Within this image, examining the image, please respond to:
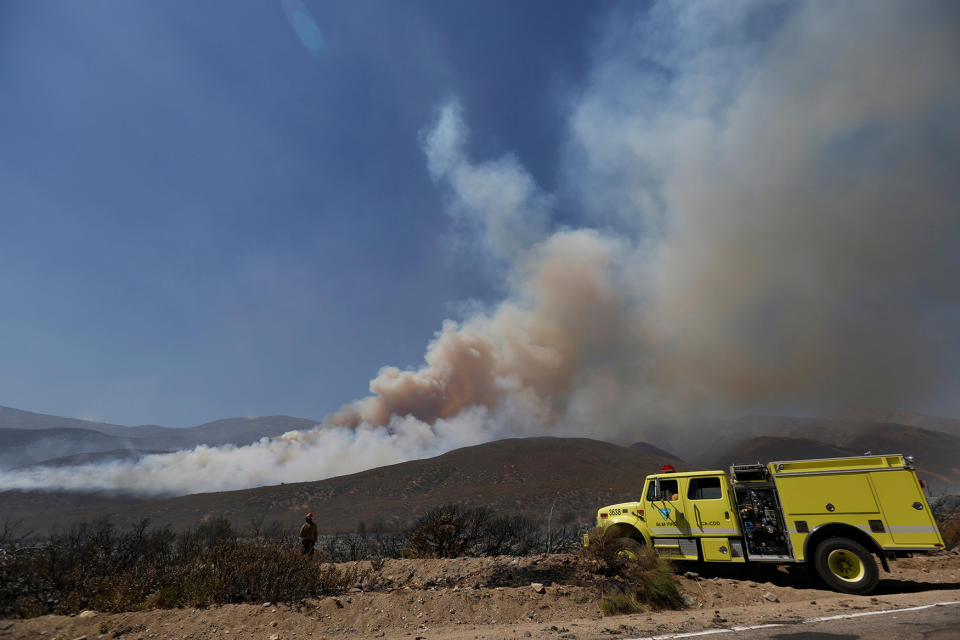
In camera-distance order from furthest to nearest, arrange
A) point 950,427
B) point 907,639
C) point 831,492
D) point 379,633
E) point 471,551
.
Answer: point 950,427
point 471,551
point 831,492
point 379,633
point 907,639

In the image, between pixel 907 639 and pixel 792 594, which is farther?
pixel 792 594

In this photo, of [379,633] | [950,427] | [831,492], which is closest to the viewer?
[379,633]

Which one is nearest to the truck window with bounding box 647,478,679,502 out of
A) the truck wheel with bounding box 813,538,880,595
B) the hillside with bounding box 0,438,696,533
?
the truck wheel with bounding box 813,538,880,595

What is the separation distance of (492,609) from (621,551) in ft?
11.3

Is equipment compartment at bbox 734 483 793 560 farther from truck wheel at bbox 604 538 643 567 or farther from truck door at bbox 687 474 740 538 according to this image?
truck wheel at bbox 604 538 643 567

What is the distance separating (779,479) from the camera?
10391 millimetres

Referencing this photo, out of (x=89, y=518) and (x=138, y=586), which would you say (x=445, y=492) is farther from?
(x=138, y=586)

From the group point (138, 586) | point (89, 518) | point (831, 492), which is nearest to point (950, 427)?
point (831, 492)

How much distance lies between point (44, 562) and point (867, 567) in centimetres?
1737

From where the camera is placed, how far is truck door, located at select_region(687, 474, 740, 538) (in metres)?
10.3

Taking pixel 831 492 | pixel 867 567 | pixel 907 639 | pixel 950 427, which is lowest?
pixel 907 639

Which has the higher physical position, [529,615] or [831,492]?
[831,492]

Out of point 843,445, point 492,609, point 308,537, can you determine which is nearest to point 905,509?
point 492,609

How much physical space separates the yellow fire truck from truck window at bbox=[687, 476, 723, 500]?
0.02 meters
